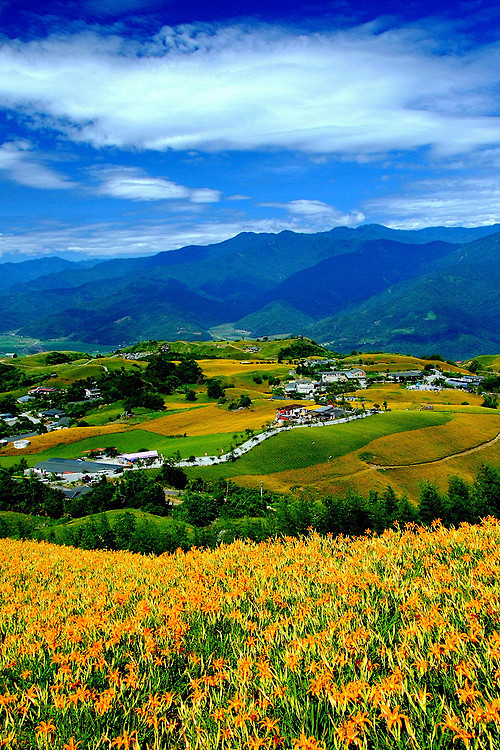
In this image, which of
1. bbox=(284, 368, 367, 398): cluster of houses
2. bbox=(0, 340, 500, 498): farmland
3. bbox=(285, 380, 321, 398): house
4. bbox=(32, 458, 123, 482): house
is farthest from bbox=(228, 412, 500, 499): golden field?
bbox=(285, 380, 321, 398): house

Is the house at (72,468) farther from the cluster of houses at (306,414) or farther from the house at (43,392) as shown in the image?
the house at (43,392)

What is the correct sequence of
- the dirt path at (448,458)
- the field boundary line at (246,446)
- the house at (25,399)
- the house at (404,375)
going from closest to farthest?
the dirt path at (448,458)
the field boundary line at (246,446)
the house at (25,399)
the house at (404,375)

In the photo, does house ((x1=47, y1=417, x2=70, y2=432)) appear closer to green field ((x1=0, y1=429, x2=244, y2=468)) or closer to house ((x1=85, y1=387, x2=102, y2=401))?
green field ((x1=0, y1=429, x2=244, y2=468))

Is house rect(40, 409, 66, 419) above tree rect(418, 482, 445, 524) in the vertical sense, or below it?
below

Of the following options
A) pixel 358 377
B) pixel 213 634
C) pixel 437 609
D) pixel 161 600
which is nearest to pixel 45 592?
pixel 161 600

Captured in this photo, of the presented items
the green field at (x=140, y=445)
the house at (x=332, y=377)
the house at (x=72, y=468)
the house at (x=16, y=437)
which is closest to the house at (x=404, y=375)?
the house at (x=332, y=377)

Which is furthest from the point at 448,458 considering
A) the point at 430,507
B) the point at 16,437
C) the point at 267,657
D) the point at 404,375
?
the point at 16,437
